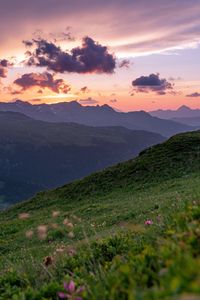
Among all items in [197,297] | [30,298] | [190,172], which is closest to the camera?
[197,297]

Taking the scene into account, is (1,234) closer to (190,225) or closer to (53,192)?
(53,192)

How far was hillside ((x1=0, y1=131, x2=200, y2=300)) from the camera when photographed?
4.83 m

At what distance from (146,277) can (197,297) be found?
231cm

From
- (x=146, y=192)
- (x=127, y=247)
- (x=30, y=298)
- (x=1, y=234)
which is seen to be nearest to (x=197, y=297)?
(x=30, y=298)

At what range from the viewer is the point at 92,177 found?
52281 millimetres

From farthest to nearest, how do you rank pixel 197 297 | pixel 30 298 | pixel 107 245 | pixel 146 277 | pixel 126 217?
pixel 126 217 < pixel 107 245 < pixel 30 298 < pixel 146 277 < pixel 197 297

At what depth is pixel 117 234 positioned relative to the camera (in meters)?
11.0

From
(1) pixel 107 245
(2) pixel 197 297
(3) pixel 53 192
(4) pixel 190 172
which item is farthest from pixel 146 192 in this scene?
(2) pixel 197 297

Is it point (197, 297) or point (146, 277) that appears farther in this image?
point (146, 277)

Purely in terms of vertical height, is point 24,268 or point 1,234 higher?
point 24,268

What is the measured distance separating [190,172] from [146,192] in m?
6.61

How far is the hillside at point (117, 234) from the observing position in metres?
4.83

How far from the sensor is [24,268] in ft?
30.3

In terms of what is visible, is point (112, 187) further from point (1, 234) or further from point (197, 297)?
point (197, 297)
